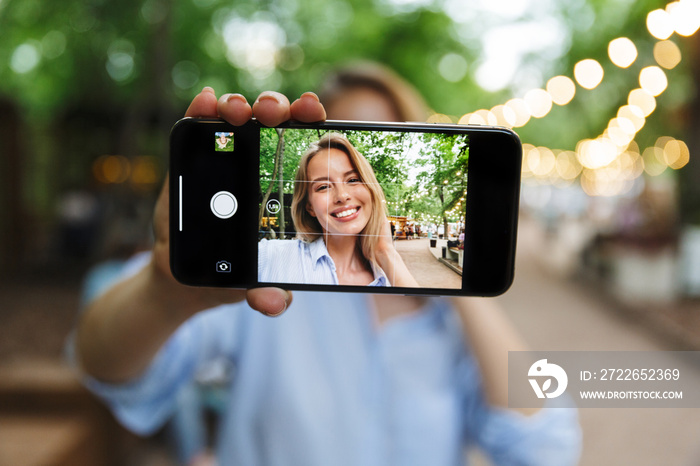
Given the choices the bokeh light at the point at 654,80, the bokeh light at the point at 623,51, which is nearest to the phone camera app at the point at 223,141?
the bokeh light at the point at 623,51

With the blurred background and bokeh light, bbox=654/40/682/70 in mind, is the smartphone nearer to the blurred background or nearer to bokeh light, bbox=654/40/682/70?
the blurred background

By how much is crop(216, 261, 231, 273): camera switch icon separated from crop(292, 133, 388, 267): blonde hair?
8.0 inches

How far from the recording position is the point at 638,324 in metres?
8.78

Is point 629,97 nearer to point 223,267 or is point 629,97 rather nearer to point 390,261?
point 390,261

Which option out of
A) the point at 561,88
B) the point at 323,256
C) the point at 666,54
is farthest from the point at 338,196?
the point at 666,54

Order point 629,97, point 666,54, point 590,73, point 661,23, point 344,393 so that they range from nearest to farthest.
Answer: point 344,393
point 661,23
point 590,73
point 666,54
point 629,97

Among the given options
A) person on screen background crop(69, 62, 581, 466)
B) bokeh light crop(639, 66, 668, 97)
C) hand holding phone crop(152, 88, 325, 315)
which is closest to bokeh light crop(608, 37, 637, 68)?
bokeh light crop(639, 66, 668, 97)

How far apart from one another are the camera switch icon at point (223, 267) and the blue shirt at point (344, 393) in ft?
2.37

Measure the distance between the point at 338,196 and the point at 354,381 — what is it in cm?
122

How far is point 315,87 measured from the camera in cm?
1232

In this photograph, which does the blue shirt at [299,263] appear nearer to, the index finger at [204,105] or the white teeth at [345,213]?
the white teeth at [345,213]

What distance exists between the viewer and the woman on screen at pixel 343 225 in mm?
1353

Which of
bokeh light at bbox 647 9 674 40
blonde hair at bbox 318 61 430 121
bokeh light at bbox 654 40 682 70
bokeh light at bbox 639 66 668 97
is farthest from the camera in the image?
bokeh light at bbox 654 40 682 70

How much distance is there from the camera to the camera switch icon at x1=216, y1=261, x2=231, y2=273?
1.40m
